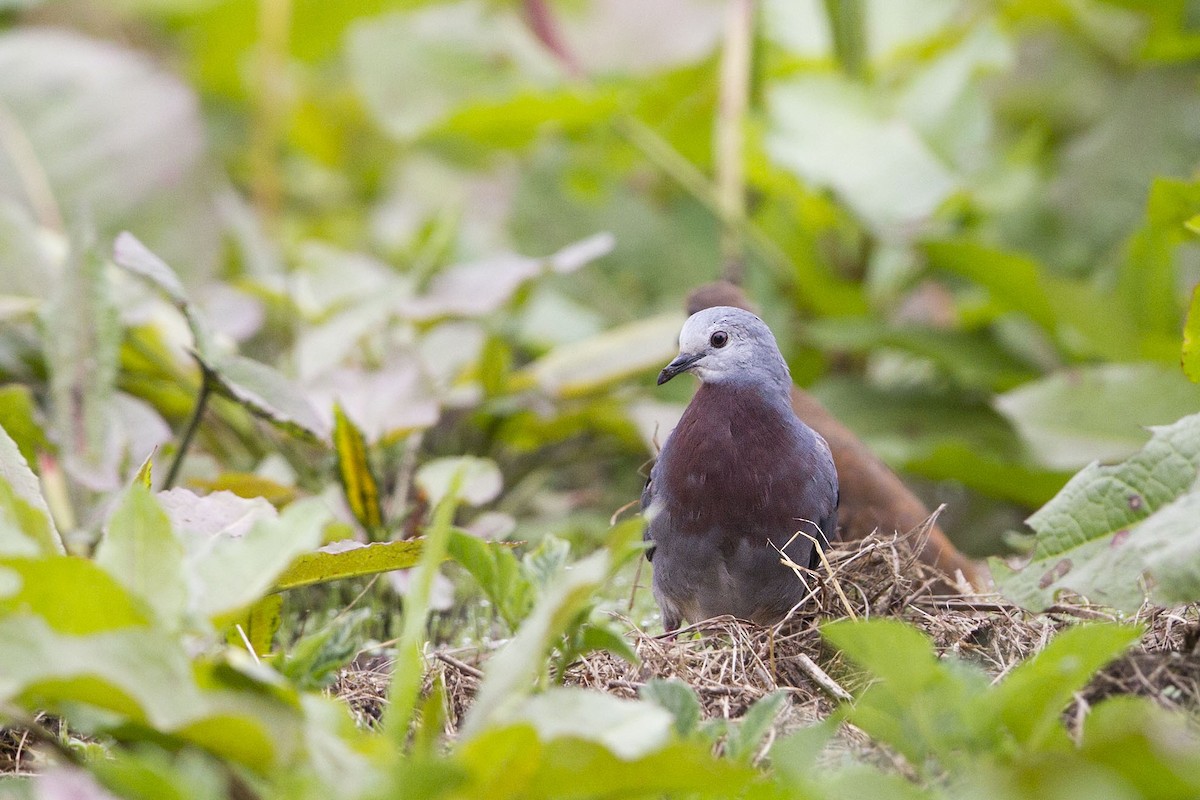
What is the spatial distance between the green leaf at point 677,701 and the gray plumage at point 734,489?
0.48 metres

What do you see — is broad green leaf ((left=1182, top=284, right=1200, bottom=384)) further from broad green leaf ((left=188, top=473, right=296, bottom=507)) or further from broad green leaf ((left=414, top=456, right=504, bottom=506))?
broad green leaf ((left=188, top=473, right=296, bottom=507))

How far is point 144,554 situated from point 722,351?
0.97 m

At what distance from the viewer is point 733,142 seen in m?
3.47

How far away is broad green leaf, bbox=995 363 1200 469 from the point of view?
2613 millimetres

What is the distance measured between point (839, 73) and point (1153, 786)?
111 inches

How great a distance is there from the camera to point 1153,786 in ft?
3.26

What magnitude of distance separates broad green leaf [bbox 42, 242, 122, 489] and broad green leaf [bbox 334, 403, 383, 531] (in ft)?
1.42

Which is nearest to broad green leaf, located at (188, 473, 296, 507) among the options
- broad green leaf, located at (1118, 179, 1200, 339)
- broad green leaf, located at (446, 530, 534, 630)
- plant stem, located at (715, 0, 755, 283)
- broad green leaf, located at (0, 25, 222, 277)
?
broad green leaf, located at (446, 530, 534, 630)

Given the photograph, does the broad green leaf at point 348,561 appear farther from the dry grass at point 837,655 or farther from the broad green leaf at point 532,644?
the broad green leaf at point 532,644

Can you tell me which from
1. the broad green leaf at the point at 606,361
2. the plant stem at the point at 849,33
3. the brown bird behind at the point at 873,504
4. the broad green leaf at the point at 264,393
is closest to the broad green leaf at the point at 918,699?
the brown bird behind at the point at 873,504

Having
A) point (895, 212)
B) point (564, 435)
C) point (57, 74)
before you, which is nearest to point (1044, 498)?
point (895, 212)

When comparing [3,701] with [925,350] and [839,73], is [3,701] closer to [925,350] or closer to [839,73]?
[925,350]

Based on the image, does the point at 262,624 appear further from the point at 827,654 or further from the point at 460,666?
the point at 827,654

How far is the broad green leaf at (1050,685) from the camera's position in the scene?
1.14 meters
